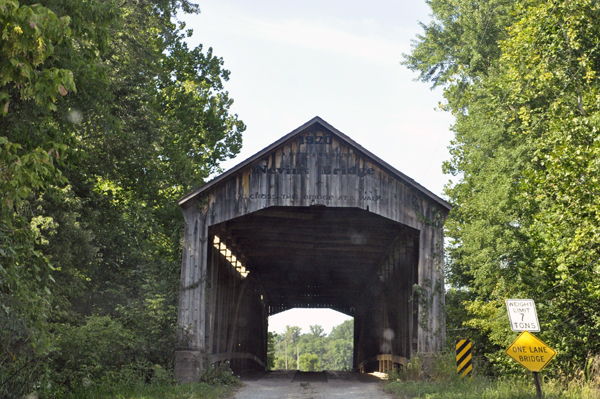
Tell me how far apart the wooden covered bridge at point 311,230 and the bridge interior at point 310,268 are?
0.14 feet

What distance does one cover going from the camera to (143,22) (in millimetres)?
16594

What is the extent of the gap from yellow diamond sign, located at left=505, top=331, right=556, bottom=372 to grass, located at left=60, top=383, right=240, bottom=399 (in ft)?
17.5

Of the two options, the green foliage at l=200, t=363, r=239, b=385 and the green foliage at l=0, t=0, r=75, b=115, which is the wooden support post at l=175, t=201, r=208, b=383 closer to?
the green foliage at l=200, t=363, r=239, b=385

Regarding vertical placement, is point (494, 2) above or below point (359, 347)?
above

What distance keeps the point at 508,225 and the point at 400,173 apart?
8379 mm

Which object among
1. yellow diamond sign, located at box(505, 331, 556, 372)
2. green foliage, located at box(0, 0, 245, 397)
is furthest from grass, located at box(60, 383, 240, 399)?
yellow diamond sign, located at box(505, 331, 556, 372)

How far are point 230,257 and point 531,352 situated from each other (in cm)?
1094

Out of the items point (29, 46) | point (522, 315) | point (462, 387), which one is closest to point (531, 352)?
point (522, 315)

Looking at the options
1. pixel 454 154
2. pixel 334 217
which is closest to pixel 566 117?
pixel 334 217

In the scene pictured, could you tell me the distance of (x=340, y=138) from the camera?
13.3m

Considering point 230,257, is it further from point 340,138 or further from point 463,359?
point 463,359

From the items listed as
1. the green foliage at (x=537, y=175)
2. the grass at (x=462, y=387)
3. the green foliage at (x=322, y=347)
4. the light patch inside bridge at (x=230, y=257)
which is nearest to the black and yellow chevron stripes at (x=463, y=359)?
the grass at (x=462, y=387)

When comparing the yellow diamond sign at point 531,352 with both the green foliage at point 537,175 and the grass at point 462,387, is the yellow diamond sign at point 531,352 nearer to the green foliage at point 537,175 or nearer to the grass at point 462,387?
the grass at point 462,387

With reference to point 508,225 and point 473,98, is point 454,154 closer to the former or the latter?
point 473,98
